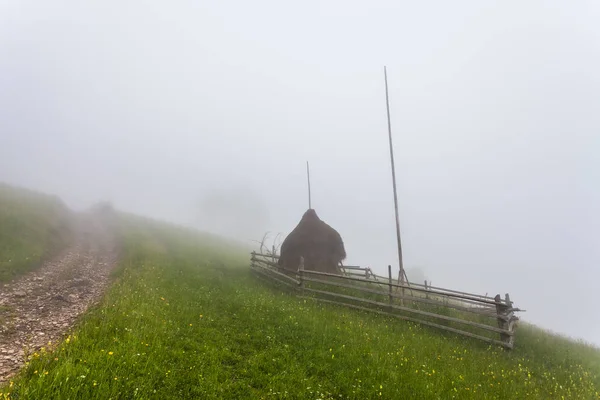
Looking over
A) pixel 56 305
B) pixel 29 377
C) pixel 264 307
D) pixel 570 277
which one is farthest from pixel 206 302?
pixel 570 277

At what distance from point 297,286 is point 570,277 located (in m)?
260

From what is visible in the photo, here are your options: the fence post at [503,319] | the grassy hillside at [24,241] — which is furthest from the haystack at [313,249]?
the grassy hillside at [24,241]

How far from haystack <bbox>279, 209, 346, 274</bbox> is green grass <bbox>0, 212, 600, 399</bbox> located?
8.24m

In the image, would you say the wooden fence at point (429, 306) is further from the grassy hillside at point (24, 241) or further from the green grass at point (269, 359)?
the grassy hillside at point (24, 241)

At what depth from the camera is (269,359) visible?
7.62 m

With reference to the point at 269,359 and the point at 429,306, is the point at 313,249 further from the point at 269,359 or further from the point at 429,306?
the point at 269,359

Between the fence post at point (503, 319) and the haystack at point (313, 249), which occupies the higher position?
the haystack at point (313, 249)

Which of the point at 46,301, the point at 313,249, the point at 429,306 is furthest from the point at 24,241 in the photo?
the point at 429,306

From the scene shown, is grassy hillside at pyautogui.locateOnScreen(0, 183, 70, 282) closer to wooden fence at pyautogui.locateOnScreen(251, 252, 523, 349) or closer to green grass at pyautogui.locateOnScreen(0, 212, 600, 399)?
green grass at pyautogui.locateOnScreen(0, 212, 600, 399)

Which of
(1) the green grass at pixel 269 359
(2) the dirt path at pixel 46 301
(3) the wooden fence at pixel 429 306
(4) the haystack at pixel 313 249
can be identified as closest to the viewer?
(1) the green grass at pixel 269 359

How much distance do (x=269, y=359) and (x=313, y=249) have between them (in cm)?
1391

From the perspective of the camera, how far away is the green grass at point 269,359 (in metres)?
5.71

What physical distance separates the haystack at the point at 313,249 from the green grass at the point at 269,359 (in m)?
8.24

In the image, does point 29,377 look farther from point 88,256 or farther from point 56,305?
point 88,256
